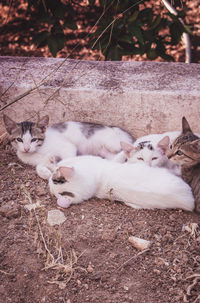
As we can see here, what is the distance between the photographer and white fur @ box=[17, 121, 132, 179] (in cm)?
338

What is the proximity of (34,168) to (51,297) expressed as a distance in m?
1.59

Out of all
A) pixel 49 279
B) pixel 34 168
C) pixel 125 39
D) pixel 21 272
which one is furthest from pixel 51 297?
pixel 125 39

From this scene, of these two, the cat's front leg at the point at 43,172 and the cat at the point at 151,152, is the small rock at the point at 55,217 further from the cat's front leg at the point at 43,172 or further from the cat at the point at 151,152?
the cat at the point at 151,152

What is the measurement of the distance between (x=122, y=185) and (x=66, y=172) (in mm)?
473

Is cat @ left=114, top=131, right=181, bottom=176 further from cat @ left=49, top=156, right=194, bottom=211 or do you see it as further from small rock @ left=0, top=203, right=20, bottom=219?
small rock @ left=0, top=203, right=20, bottom=219

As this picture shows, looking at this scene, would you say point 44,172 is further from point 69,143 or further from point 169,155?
point 169,155

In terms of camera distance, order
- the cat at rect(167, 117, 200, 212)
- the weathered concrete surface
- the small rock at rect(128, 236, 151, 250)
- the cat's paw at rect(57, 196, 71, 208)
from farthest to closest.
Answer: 1. the weathered concrete surface
2. the cat at rect(167, 117, 200, 212)
3. the cat's paw at rect(57, 196, 71, 208)
4. the small rock at rect(128, 236, 151, 250)

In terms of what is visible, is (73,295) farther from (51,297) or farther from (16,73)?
(16,73)

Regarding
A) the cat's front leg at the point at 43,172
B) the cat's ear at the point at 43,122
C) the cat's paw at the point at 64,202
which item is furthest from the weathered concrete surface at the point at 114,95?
the cat's paw at the point at 64,202

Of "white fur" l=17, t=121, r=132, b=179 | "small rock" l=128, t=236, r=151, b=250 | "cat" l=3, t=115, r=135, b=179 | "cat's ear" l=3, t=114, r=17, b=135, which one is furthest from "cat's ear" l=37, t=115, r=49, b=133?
"small rock" l=128, t=236, r=151, b=250

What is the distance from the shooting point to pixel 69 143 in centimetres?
345

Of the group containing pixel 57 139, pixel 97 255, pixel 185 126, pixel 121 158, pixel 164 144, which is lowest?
pixel 97 255

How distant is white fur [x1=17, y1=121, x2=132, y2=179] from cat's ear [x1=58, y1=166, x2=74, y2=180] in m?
0.56

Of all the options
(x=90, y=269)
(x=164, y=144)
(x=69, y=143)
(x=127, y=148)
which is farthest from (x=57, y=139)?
(x=90, y=269)
